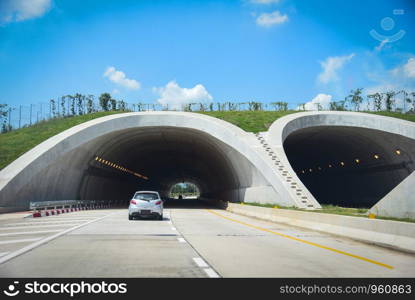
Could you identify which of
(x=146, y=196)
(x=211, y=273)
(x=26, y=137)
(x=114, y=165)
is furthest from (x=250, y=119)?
(x=211, y=273)

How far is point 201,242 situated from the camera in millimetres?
12719

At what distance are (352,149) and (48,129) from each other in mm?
28901

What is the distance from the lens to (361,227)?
13.8 m

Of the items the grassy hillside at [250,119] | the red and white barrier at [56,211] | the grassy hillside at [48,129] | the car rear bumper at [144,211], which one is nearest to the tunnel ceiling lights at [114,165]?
the grassy hillside at [48,129]

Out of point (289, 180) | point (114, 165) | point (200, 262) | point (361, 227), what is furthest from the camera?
point (114, 165)

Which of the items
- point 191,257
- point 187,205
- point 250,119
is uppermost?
point 250,119

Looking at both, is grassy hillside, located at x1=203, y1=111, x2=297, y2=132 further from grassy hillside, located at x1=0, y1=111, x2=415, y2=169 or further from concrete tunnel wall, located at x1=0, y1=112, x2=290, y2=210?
concrete tunnel wall, located at x1=0, y1=112, x2=290, y2=210

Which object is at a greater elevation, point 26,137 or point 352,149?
point 26,137

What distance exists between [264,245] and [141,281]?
605 centimetres

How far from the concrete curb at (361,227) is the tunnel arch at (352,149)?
1122 centimetres

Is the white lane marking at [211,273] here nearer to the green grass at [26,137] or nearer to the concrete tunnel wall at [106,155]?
the concrete tunnel wall at [106,155]

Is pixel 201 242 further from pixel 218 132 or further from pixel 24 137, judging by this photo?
pixel 24 137

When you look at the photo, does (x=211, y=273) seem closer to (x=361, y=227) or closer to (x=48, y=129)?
(x=361, y=227)

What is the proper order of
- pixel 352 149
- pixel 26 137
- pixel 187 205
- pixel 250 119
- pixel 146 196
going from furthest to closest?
pixel 187 205
pixel 352 149
pixel 250 119
pixel 26 137
pixel 146 196
